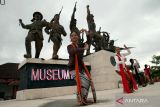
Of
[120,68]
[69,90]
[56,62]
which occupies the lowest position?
[69,90]

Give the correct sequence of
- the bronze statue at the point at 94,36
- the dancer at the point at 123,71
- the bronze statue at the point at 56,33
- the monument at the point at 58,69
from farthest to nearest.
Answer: the bronze statue at the point at 94,36 < the bronze statue at the point at 56,33 < the monument at the point at 58,69 < the dancer at the point at 123,71

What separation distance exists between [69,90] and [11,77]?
1817cm

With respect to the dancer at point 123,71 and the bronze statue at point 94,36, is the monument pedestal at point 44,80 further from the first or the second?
the dancer at point 123,71

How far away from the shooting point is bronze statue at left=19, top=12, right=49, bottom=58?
441 inches

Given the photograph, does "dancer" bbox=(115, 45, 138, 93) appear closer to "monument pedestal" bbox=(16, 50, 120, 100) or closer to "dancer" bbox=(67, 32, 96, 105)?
"dancer" bbox=(67, 32, 96, 105)

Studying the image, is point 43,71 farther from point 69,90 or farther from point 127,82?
point 127,82

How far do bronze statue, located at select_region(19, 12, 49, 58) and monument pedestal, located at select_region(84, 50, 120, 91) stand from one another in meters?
3.89

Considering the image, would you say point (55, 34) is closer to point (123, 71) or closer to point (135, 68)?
point (135, 68)

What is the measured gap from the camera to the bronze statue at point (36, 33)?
36.8 feet

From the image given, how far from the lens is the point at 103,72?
1319cm

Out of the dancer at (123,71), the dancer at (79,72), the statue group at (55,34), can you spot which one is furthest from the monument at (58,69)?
the dancer at (79,72)

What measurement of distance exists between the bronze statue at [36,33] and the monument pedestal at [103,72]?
3.89m

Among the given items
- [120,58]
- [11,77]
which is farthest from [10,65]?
[120,58]

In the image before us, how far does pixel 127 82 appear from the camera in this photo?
260 inches
